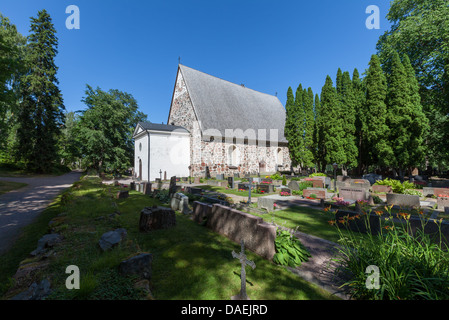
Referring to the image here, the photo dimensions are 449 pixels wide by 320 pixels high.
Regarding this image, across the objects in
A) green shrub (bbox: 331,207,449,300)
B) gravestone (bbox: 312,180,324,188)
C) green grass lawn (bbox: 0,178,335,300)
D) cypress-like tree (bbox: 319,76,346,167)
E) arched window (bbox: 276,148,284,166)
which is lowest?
green grass lawn (bbox: 0,178,335,300)

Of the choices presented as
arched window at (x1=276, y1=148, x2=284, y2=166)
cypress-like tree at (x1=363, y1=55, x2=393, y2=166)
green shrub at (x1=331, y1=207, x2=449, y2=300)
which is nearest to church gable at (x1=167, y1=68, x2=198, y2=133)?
arched window at (x1=276, y1=148, x2=284, y2=166)

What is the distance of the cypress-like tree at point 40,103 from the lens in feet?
73.8

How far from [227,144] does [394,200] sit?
17.1m

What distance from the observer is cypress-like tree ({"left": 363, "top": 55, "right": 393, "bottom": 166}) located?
16453 mm

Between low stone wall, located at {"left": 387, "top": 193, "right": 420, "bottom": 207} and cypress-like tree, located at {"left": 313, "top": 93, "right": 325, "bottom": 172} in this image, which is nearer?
low stone wall, located at {"left": 387, "top": 193, "right": 420, "bottom": 207}

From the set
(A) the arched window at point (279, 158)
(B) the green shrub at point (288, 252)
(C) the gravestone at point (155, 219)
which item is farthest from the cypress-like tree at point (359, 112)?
(C) the gravestone at point (155, 219)

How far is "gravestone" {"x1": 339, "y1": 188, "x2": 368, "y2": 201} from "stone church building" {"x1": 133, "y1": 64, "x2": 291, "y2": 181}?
14.4 metres

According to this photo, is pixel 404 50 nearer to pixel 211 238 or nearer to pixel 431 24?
pixel 431 24

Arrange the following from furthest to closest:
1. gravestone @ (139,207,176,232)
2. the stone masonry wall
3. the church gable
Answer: the church gable
the stone masonry wall
gravestone @ (139,207,176,232)

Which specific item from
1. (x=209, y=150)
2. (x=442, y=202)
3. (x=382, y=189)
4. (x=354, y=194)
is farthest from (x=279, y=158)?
(x=442, y=202)

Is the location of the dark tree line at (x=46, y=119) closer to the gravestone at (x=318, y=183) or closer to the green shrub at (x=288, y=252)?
the gravestone at (x=318, y=183)

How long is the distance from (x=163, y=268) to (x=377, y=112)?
864 inches

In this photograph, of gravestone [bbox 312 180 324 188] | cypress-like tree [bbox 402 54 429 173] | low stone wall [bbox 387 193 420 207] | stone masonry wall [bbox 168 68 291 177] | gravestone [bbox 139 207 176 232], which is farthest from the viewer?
stone masonry wall [bbox 168 68 291 177]

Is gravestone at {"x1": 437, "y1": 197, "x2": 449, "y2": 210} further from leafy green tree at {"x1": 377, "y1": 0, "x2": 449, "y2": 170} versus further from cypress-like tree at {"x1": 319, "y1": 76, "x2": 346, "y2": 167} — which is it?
leafy green tree at {"x1": 377, "y1": 0, "x2": 449, "y2": 170}
